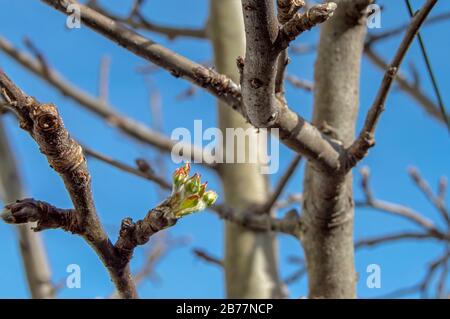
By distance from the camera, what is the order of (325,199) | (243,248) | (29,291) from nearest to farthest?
(325,199) < (29,291) < (243,248)

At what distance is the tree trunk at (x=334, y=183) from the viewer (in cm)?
102

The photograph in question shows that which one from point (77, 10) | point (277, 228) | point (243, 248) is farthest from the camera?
point (243, 248)

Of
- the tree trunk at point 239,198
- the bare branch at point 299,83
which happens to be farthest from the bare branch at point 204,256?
the bare branch at point 299,83

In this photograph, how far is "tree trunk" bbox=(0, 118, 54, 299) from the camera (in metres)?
1.33

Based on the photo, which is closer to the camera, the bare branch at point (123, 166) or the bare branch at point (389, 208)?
the bare branch at point (123, 166)

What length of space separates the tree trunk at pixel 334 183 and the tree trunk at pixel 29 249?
0.65 meters

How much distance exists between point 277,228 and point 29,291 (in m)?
0.64

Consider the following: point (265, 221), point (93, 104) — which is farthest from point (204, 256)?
point (93, 104)

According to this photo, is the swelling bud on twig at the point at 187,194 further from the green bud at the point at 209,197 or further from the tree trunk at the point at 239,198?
the tree trunk at the point at 239,198

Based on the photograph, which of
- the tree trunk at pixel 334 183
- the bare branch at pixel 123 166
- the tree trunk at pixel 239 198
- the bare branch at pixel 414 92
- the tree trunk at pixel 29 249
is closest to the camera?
the tree trunk at pixel 334 183

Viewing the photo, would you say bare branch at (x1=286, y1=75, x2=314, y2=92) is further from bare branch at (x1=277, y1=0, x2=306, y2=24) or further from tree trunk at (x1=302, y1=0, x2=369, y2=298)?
bare branch at (x1=277, y1=0, x2=306, y2=24)

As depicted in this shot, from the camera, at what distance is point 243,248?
5.04 ft
